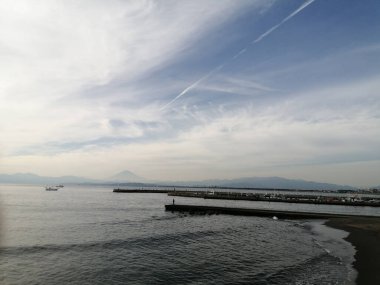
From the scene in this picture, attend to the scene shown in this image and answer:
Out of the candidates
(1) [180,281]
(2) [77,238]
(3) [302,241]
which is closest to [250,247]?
(3) [302,241]

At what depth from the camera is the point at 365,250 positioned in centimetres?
2659

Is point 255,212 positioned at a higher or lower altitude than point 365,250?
higher

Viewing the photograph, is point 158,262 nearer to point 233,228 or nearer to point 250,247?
point 250,247

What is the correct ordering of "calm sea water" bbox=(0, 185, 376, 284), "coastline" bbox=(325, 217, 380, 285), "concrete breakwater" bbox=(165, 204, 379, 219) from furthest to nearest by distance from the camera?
"concrete breakwater" bbox=(165, 204, 379, 219) < "calm sea water" bbox=(0, 185, 376, 284) < "coastline" bbox=(325, 217, 380, 285)

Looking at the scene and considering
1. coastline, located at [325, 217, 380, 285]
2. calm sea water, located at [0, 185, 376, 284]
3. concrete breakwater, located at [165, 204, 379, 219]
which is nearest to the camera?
coastline, located at [325, 217, 380, 285]

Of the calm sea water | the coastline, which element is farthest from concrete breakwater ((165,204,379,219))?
the calm sea water

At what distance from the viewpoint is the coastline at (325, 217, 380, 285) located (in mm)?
19000

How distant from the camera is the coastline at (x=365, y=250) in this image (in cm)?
1900

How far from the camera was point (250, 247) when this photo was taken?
97.5 feet

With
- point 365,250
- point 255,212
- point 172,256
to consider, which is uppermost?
point 255,212

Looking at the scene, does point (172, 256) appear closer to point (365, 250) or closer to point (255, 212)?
point (365, 250)

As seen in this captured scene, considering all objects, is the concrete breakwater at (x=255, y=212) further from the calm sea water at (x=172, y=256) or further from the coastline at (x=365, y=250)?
the calm sea water at (x=172, y=256)

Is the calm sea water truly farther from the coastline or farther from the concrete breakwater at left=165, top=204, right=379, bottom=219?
the concrete breakwater at left=165, top=204, right=379, bottom=219

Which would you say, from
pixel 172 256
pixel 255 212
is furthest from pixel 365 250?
pixel 255 212
